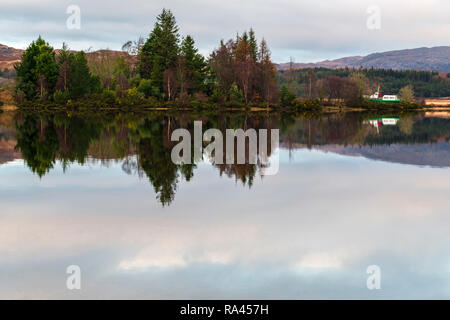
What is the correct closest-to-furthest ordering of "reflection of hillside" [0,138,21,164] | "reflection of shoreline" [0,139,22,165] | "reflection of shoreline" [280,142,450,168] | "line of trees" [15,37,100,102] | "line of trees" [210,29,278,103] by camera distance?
"reflection of shoreline" [0,139,22,165], "reflection of hillside" [0,138,21,164], "reflection of shoreline" [280,142,450,168], "line of trees" [15,37,100,102], "line of trees" [210,29,278,103]

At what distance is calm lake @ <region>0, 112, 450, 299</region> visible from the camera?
540 cm

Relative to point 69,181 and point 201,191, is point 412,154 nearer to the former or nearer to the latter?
point 201,191

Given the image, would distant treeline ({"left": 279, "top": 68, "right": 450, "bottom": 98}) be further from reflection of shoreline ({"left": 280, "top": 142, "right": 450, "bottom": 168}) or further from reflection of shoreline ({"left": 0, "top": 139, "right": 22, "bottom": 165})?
reflection of shoreline ({"left": 0, "top": 139, "right": 22, "bottom": 165})

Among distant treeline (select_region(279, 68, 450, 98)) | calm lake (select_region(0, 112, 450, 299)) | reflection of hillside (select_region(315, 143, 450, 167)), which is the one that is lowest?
calm lake (select_region(0, 112, 450, 299))

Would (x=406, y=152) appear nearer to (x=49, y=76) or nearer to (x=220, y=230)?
(x=220, y=230)

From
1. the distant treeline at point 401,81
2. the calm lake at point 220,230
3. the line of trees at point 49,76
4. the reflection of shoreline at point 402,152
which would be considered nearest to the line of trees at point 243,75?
the line of trees at point 49,76

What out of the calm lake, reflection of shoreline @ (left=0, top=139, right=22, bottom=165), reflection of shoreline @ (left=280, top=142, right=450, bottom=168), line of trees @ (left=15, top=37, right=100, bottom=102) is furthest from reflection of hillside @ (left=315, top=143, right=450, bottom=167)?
line of trees @ (left=15, top=37, right=100, bottom=102)

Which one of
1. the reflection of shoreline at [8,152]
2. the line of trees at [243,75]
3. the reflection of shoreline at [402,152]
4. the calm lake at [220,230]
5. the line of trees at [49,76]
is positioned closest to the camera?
the calm lake at [220,230]

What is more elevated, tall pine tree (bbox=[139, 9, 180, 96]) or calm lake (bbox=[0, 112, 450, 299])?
tall pine tree (bbox=[139, 9, 180, 96])

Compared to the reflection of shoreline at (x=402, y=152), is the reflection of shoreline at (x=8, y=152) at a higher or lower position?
higher

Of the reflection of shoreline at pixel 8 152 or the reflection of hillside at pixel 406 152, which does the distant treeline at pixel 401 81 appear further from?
the reflection of shoreline at pixel 8 152

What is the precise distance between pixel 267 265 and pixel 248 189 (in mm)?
4906

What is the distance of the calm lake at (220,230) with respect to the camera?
5402 mm

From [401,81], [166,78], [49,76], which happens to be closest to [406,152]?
[166,78]
